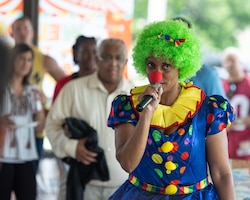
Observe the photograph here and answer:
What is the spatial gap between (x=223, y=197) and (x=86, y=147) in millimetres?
1243

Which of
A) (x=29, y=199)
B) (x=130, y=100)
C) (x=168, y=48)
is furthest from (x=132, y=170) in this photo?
(x=29, y=199)

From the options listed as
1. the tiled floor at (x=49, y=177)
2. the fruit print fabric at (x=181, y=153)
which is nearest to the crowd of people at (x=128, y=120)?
the fruit print fabric at (x=181, y=153)

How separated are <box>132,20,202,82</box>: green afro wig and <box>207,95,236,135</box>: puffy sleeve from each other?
6.5 inches

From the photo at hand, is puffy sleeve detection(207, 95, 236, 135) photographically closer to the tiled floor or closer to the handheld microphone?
the handheld microphone

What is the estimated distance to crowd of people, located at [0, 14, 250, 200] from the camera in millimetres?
2354

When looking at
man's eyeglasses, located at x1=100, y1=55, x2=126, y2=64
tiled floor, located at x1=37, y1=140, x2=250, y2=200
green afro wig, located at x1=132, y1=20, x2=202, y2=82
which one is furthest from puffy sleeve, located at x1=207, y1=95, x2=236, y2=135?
man's eyeglasses, located at x1=100, y1=55, x2=126, y2=64

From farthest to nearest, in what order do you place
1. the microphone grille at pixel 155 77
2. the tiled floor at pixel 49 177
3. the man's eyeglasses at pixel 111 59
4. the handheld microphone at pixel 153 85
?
1. the man's eyeglasses at pixel 111 59
2. the tiled floor at pixel 49 177
3. the microphone grille at pixel 155 77
4. the handheld microphone at pixel 153 85

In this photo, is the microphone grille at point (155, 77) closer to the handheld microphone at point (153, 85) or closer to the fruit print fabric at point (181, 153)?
the handheld microphone at point (153, 85)

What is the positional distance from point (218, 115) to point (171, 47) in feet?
0.99

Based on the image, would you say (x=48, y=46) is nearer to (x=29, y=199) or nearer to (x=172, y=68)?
(x=29, y=199)

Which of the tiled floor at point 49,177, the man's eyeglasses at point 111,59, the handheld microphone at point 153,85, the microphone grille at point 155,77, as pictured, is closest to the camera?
the handheld microphone at point 153,85

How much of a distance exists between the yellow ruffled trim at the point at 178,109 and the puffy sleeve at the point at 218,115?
1.9 inches

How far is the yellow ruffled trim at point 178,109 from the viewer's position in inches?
93.8

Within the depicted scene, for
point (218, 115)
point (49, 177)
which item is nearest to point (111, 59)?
point (218, 115)
